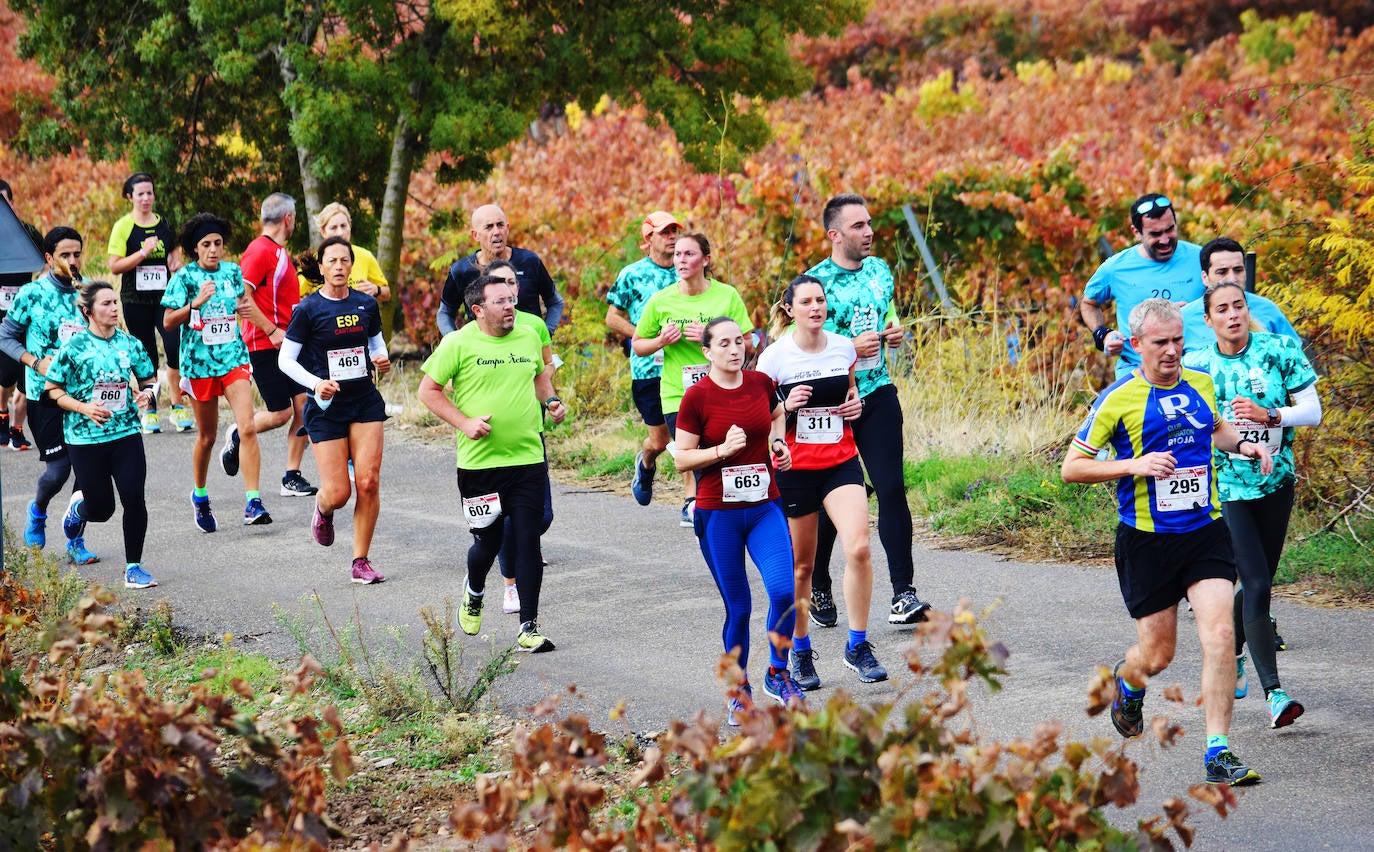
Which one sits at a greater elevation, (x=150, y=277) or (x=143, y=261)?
(x=143, y=261)

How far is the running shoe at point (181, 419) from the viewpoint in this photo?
A: 15023 mm

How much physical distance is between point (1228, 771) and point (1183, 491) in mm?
944

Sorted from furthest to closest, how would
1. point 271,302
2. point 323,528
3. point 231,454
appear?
point 231,454 → point 271,302 → point 323,528

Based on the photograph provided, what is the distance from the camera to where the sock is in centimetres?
524

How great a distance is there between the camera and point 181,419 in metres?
15.1

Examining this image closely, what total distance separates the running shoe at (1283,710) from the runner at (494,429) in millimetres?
3236

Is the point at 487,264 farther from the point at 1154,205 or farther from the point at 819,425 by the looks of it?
the point at 1154,205

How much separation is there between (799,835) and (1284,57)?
1203 inches

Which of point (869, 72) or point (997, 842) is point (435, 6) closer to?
point (997, 842)

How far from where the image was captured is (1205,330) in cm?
704

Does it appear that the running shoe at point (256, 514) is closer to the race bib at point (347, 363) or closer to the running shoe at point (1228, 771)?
the race bib at point (347, 363)

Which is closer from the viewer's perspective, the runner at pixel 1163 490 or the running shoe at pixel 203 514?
the runner at pixel 1163 490

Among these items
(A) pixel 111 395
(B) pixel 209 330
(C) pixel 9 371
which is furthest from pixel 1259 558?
(C) pixel 9 371

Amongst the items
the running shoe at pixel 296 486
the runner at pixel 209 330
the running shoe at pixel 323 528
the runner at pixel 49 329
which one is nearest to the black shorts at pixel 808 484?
the running shoe at pixel 323 528
